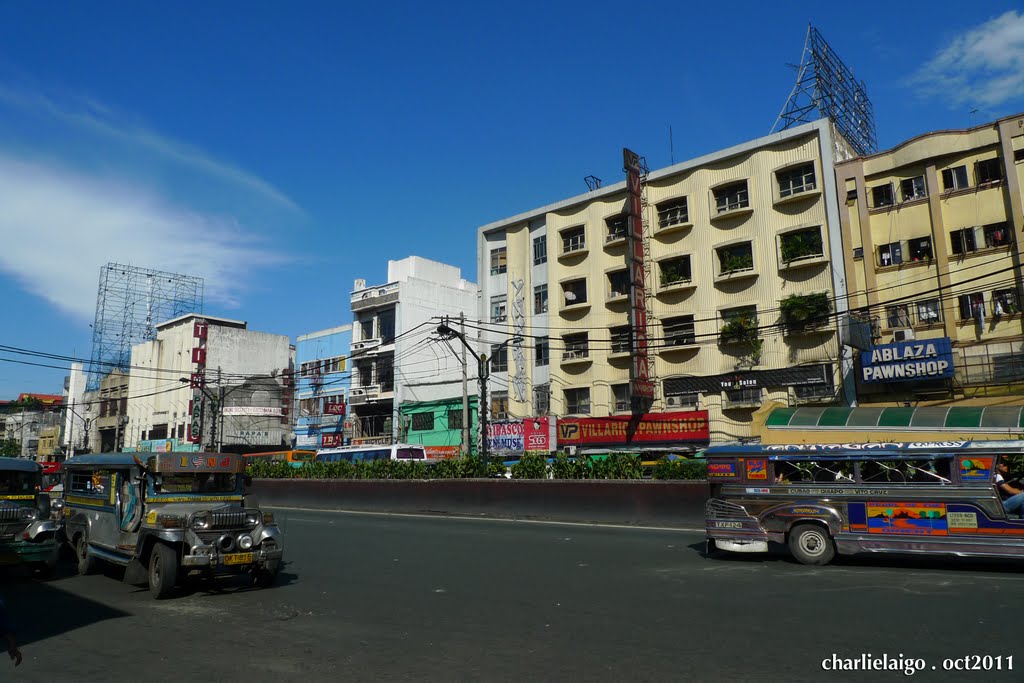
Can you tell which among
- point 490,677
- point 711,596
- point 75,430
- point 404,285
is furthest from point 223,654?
point 75,430

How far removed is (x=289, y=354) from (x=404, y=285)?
108 ft

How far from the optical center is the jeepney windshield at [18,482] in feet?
44.8

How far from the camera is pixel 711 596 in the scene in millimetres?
10484

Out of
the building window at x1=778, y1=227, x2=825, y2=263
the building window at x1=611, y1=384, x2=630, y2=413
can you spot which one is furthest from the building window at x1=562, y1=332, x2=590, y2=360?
the building window at x1=778, y1=227, x2=825, y2=263

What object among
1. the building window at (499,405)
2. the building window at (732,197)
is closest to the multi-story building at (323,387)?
the building window at (499,405)

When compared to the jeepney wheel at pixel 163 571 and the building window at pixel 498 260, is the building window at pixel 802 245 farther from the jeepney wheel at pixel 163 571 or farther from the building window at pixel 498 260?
the jeepney wheel at pixel 163 571

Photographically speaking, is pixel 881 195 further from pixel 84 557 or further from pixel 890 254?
pixel 84 557

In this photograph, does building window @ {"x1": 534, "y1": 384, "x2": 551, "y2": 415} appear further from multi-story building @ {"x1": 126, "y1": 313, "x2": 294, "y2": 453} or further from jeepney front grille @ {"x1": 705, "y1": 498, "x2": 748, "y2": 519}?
multi-story building @ {"x1": 126, "y1": 313, "x2": 294, "y2": 453}

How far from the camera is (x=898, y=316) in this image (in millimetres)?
31406

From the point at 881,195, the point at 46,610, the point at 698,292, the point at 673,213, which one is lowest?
the point at 46,610

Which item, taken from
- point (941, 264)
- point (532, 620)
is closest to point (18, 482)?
point (532, 620)

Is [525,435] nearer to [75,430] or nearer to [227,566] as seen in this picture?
[227,566]

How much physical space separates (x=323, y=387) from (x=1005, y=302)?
1905 inches

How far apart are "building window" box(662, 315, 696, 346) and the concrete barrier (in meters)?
15.7
